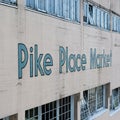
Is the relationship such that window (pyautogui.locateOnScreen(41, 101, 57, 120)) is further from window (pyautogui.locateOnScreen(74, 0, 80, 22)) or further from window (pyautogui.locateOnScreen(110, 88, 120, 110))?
window (pyautogui.locateOnScreen(110, 88, 120, 110))

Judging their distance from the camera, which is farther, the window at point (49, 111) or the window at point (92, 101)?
the window at point (92, 101)

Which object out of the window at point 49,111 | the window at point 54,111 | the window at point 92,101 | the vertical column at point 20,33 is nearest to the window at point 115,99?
the window at point 92,101

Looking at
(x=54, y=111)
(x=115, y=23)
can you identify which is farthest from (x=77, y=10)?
(x=115, y=23)

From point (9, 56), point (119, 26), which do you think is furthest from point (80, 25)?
point (119, 26)

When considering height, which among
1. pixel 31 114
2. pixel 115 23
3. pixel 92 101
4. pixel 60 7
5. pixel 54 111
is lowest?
pixel 92 101

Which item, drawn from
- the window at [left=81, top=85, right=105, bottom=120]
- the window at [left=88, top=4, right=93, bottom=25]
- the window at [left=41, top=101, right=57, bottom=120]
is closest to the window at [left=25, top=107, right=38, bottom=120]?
the window at [left=41, top=101, right=57, bottom=120]

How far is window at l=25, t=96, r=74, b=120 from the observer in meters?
11.4

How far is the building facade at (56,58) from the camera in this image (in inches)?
365

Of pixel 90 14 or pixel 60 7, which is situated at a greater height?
pixel 90 14

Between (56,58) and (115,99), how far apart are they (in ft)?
34.9

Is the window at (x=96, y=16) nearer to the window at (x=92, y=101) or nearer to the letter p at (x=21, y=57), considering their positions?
the window at (x=92, y=101)

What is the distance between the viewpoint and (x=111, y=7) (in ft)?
62.4

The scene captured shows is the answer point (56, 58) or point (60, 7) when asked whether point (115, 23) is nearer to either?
point (60, 7)

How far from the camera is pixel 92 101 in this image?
17.2 m
